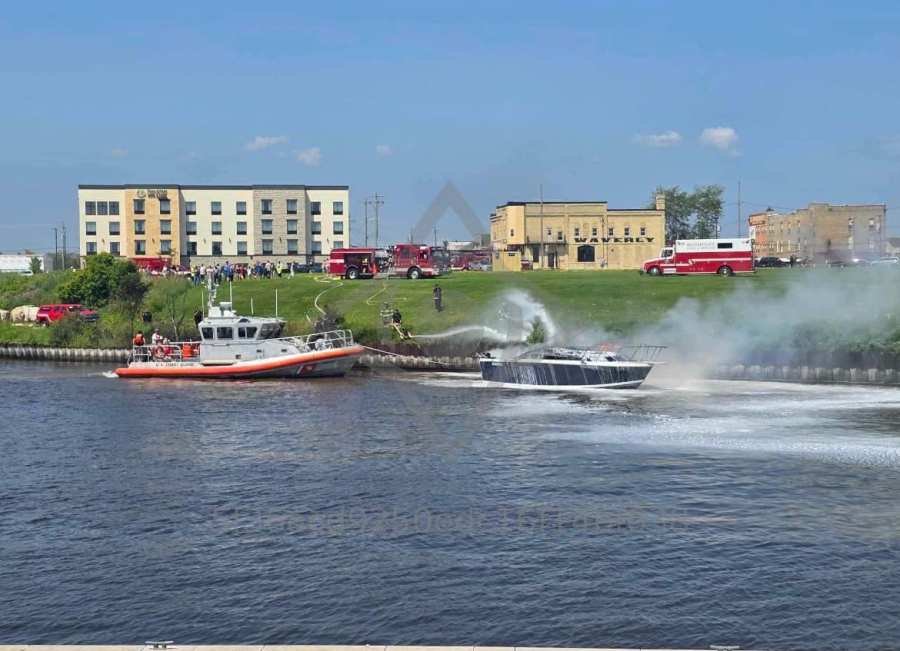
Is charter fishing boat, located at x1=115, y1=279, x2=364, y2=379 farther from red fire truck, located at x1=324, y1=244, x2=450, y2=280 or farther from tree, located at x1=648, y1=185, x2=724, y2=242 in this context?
tree, located at x1=648, y1=185, x2=724, y2=242

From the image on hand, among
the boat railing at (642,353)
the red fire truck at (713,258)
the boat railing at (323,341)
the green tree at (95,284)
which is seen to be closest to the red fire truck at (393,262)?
the green tree at (95,284)

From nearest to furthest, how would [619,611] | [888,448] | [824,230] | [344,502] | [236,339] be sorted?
[619,611] < [344,502] < [888,448] < [236,339] < [824,230]

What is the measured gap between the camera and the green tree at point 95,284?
10744cm

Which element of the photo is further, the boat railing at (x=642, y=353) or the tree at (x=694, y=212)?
the tree at (x=694, y=212)

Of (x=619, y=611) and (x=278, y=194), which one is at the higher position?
(x=278, y=194)

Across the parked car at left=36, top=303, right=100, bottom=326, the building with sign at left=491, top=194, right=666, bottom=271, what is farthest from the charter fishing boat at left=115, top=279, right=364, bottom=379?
the building with sign at left=491, top=194, right=666, bottom=271

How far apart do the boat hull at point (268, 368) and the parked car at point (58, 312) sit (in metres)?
27.8

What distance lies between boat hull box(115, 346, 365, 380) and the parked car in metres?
27.8

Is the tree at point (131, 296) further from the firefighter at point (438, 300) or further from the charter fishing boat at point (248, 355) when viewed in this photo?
the firefighter at point (438, 300)

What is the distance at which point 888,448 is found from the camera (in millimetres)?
39844

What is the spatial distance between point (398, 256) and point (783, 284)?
35.4 metres

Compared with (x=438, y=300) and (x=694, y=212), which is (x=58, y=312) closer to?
(x=438, y=300)

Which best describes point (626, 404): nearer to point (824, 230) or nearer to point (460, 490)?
point (460, 490)

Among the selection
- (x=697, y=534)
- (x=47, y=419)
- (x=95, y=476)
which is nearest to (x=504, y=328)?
(x=47, y=419)
